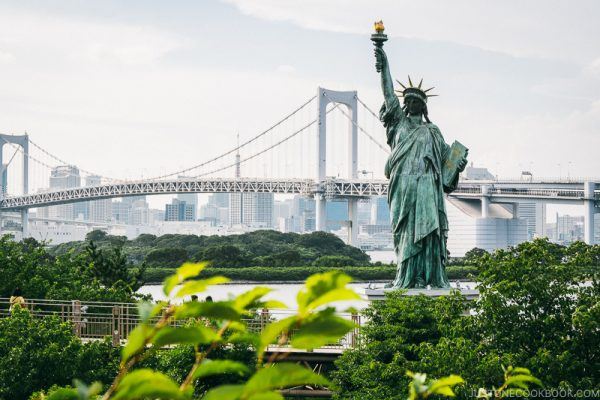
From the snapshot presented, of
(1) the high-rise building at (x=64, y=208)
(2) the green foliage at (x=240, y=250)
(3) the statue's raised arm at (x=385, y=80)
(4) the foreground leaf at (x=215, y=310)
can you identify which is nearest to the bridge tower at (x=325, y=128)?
(2) the green foliage at (x=240, y=250)

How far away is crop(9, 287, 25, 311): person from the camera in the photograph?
35.8ft

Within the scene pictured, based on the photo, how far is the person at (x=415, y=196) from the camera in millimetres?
10688

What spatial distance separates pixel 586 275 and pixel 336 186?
145 ft

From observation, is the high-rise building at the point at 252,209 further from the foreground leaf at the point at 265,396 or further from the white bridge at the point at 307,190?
the foreground leaf at the point at 265,396

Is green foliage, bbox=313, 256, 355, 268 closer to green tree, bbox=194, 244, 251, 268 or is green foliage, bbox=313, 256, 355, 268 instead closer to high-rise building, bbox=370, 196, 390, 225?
green tree, bbox=194, 244, 251, 268

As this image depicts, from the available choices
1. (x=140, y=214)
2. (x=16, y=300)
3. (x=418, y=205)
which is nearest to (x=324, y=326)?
(x=418, y=205)

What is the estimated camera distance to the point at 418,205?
1071 cm

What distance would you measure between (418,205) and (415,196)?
13cm

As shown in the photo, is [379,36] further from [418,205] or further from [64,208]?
[64,208]

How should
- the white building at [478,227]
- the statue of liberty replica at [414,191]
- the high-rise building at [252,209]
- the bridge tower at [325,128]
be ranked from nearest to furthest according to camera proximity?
1. the statue of liberty replica at [414,191]
2. the white building at [478,227]
3. the bridge tower at [325,128]
4. the high-rise building at [252,209]

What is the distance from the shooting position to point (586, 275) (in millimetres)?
9422

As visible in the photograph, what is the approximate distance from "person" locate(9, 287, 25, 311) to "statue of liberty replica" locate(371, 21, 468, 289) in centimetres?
494

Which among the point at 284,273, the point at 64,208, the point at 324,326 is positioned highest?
the point at 64,208

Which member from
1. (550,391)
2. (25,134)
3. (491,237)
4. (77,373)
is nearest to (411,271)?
(550,391)
